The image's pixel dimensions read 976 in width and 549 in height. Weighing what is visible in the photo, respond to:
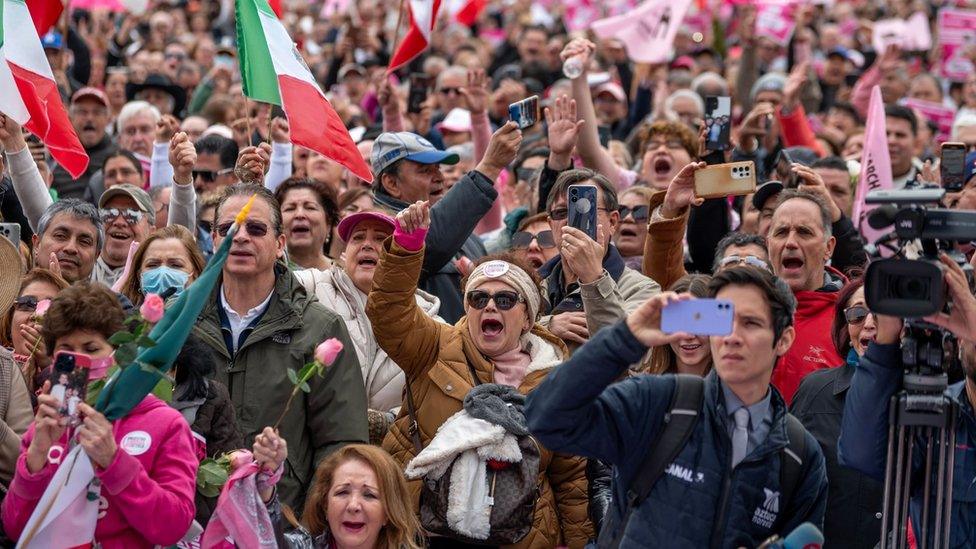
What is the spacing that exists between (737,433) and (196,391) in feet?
6.40

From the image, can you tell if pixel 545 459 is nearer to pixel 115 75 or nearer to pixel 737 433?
pixel 737 433

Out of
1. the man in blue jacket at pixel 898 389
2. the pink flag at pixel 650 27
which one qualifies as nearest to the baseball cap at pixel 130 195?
the man in blue jacket at pixel 898 389

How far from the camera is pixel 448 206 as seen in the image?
272 inches

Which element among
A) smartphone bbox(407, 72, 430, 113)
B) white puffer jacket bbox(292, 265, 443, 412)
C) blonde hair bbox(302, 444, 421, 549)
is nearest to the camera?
blonde hair bbox(302, 444, 421, 549)

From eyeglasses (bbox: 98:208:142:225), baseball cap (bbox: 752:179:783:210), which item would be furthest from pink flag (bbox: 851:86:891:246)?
eyeglasses (bbox: 98:208:142:225)

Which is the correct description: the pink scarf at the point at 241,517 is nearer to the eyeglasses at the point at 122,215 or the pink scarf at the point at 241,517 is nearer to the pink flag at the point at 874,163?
the eyeglasses at the point at 122,215

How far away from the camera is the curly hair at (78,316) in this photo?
16.6 feet

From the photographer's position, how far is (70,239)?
7273mm

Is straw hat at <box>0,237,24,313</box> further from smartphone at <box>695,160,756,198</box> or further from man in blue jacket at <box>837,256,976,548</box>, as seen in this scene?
man in blue jacket at <box>837,256,976,548</box>

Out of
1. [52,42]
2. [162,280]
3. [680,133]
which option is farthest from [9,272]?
[52,42]

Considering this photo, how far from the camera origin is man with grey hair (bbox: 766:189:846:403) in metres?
6.64

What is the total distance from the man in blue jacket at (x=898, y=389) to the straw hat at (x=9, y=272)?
344 centimetres

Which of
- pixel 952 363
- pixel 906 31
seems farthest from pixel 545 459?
pixel 906 31

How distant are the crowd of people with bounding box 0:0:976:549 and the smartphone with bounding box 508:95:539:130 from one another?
0.30 meters
